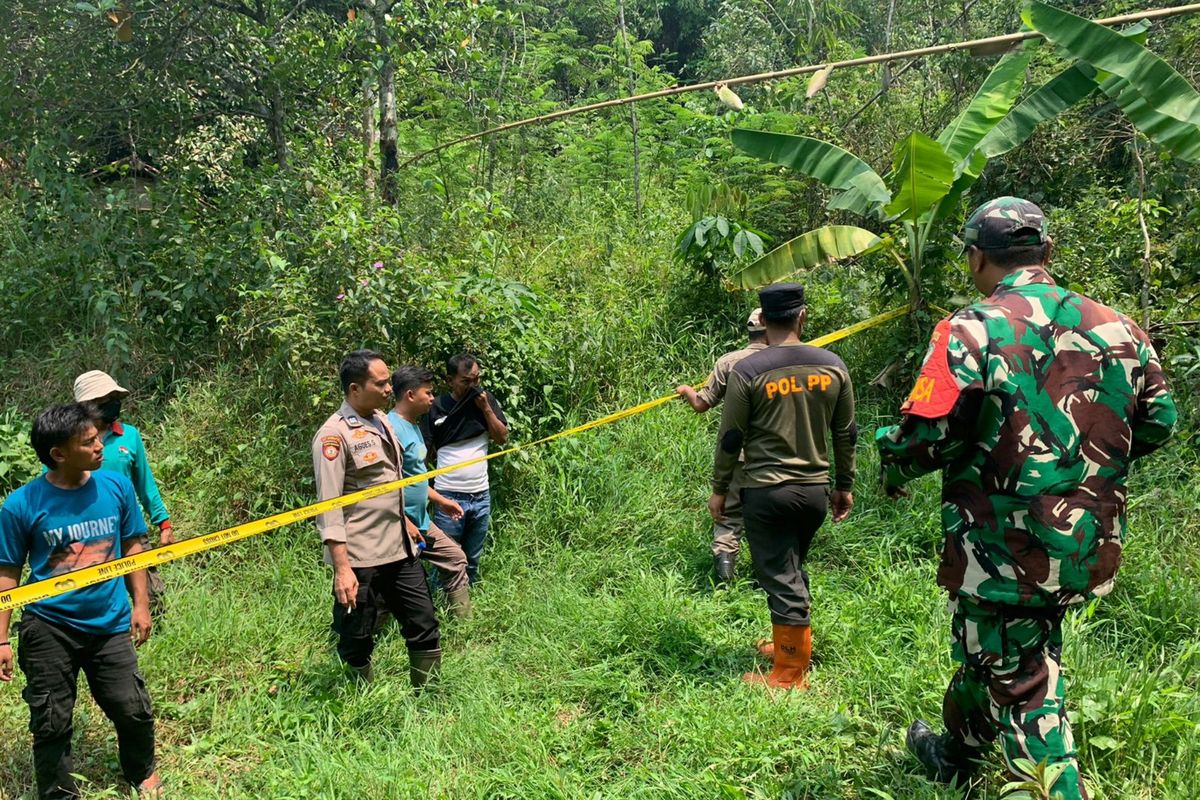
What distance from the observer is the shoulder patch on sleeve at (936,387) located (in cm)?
219

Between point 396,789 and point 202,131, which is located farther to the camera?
point 202,131

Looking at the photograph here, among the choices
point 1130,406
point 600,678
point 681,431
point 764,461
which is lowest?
point 600,678

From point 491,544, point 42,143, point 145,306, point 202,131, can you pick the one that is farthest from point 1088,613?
point 42,143

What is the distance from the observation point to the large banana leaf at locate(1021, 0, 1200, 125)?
3311 millimetres

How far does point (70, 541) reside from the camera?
307cm

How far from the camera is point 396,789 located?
9.90 feet

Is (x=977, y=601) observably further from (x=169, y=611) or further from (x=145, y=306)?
(x=145, y=306)

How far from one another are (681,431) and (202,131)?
200 inches

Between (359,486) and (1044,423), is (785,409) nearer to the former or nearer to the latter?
(1044,423)

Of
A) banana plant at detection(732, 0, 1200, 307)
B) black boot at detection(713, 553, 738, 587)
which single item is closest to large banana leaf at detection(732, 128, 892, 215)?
banana plant at detection(732, 0, 1200, 307)

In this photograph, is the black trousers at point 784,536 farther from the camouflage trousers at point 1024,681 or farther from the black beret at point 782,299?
the camouflage trousers at point 1024,681

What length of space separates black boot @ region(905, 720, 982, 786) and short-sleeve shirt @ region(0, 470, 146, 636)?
3143 millimetres

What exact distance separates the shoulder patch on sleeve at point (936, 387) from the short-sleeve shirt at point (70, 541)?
3.05m

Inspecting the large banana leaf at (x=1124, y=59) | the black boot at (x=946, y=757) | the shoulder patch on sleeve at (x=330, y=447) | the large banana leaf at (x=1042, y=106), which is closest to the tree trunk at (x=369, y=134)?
the shoulder patch on sleeve at (x=330, y=447)
